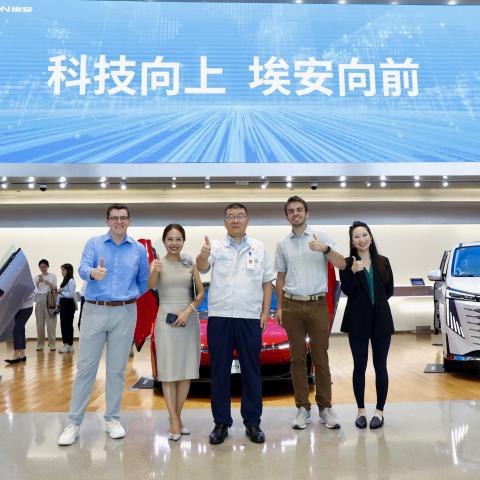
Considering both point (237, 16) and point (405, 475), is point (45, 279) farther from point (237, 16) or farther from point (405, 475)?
point (405, 475)

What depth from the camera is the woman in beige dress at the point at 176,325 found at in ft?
9.21

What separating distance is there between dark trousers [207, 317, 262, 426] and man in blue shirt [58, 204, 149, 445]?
57 cm

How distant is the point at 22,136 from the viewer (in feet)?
A: 19.3

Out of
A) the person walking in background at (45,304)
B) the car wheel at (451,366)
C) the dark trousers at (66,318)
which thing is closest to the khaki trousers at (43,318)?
Result: the person walking in background at (45,304)

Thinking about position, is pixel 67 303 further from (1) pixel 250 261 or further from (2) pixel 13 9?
(1) pixel 250 261

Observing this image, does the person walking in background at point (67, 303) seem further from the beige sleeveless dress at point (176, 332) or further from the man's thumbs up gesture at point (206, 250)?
the man's thumbs up gesture at point (206, 250)

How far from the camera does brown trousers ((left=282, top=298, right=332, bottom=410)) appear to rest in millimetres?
3047

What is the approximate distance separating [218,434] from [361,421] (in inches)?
37.2

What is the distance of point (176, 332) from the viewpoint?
112 inches

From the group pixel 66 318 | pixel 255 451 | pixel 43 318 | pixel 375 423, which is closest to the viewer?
pixel 255 451

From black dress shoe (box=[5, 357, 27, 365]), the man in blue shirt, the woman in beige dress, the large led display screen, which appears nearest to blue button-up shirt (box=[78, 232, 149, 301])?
the man in blue shirt

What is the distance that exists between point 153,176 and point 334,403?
5.06 meters

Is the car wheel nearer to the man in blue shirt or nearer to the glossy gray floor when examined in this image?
the glossy gray floor

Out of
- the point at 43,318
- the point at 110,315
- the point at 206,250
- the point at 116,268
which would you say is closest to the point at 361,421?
the point at 206,250
